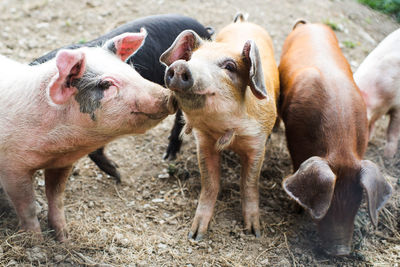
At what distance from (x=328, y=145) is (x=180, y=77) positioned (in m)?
1.51

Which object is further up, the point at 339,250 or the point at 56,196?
the point at 339,250

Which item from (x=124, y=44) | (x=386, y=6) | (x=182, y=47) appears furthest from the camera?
(x=386, y=6)

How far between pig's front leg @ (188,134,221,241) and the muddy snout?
1113 millimetres

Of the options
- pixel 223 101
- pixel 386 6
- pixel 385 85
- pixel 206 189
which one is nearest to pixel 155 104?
pixel 223 101

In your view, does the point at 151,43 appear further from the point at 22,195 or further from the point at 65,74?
the point at 22,195

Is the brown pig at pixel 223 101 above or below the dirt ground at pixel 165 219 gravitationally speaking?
above

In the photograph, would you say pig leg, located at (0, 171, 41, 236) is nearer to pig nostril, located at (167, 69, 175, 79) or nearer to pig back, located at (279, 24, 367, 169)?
pig nostril, located at (167, 69, 175, 79)

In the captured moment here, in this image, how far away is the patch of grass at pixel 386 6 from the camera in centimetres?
692

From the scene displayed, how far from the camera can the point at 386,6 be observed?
23.9 ft

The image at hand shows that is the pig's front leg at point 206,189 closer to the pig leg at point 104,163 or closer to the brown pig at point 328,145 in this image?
the brown pig at point 328,145

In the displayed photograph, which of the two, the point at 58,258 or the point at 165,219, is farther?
the point at 165,219

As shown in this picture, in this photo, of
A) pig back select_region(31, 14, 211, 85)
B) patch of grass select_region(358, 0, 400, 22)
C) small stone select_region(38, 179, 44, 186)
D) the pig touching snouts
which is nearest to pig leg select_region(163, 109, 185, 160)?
pig back select_region(31, 14, 211, 85)

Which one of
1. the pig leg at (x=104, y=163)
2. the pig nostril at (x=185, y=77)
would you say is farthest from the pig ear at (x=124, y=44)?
the pig leg at (x=104, y=163)

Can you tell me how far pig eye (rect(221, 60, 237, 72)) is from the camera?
3225 millimetres
